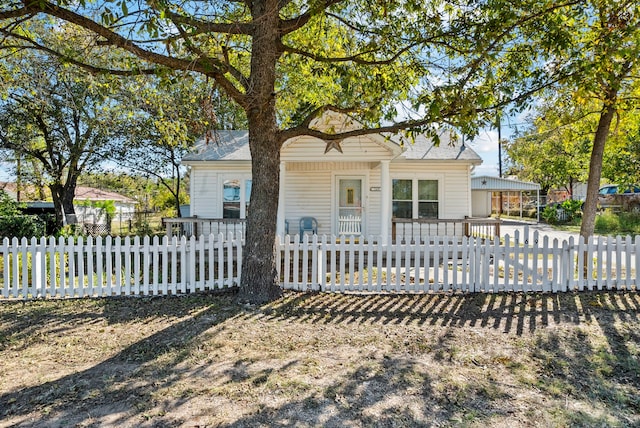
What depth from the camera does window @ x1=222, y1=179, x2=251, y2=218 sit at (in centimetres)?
1305

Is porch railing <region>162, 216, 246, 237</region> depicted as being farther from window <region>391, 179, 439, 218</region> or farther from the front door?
window <region>391, 179, 439, 218</region>

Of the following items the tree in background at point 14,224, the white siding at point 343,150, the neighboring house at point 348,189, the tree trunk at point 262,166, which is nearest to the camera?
the tree trunk at point 262,166

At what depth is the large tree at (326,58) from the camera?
210 inches

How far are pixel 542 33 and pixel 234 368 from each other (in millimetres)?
6300

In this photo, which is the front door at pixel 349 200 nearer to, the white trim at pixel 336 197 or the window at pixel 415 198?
the white trim at pixel 336 197

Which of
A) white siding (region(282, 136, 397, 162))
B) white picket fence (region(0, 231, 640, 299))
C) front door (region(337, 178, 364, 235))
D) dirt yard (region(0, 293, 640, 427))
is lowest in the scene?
Result: dirt yard (region(0, 293, 640, 427))

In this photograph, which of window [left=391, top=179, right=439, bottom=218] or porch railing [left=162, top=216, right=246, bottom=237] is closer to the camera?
porch railing [left=162, top=216, right=246, bottom=237]

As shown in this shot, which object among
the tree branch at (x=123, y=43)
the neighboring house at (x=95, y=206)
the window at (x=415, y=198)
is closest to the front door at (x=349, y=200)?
the window at (x=415, y=198)

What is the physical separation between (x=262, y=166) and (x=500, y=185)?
25784 mm

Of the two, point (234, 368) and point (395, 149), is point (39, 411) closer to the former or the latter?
point (234, 368)

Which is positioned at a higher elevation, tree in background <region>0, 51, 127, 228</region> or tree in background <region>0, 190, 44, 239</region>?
tree in background <region>0, 51, 127, 228</region>

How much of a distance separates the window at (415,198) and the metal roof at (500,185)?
54.4 ft

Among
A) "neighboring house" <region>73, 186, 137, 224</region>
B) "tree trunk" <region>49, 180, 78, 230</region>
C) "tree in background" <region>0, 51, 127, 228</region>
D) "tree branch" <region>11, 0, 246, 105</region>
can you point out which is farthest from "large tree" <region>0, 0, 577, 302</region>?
"neighboring house" <region>73, 186, 137, 224</region>

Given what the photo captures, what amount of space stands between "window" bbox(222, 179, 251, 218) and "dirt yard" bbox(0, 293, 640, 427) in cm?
716
